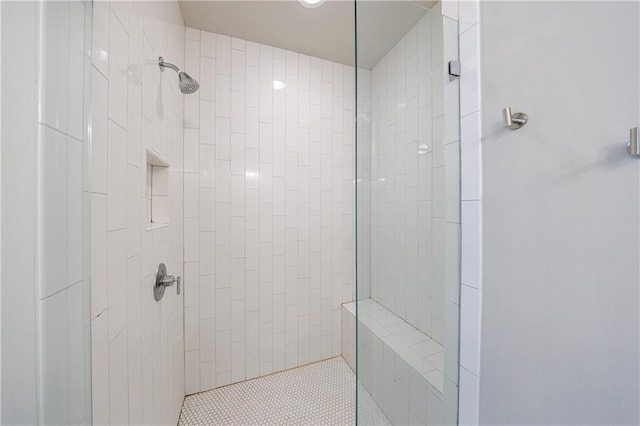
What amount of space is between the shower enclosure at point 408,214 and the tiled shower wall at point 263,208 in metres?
1.04

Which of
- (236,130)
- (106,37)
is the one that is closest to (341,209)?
(236,130)

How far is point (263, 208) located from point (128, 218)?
1069 mm

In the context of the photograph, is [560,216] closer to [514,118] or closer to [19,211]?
[514,118]

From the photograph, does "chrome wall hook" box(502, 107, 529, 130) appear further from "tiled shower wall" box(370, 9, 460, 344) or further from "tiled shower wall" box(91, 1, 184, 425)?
"tiled shower wall" box(91, 1, 184, 425)

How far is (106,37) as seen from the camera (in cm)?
59

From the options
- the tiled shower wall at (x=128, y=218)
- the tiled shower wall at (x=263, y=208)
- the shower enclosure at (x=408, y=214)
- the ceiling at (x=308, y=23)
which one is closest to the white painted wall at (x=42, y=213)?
the tiled shower wall at (x=128, y=218)

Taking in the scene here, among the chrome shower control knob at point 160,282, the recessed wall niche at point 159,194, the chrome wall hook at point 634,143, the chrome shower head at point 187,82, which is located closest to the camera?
the chrome wall hook at point 634,143

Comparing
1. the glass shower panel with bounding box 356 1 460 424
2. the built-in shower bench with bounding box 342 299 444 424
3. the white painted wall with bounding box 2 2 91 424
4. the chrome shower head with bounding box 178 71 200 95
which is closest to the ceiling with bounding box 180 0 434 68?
the glass shower panel with bounding box 356 1 460 424

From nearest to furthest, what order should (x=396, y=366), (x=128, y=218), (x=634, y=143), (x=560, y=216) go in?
(x=634, y=143) → (x=560, y=216) → (x=128, y=218) → (x=396, y=366)

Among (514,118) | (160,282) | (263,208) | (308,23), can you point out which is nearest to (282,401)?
(160,282)

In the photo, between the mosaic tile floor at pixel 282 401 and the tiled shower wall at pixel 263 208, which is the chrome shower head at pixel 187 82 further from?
the mosaic tile floor at pixel 282 401

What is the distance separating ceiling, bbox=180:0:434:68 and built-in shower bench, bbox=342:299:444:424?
38.2 inches

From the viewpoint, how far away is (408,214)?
916 millimetres

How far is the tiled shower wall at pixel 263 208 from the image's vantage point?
63.9 inches
